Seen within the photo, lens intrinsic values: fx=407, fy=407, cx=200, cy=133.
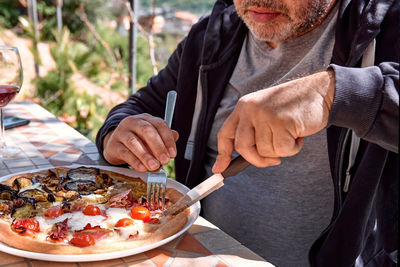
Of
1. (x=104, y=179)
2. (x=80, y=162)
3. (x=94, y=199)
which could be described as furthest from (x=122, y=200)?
(x=80, y=162)

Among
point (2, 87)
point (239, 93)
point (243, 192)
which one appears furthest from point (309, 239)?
point (2, 87)

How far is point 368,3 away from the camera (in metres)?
1.60

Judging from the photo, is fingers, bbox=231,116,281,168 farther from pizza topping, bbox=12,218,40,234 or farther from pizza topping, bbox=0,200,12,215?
pizza topping, bbox=0,200,12,215

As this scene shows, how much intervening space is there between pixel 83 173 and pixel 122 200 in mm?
284

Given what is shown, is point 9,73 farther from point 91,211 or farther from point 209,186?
point 209,186

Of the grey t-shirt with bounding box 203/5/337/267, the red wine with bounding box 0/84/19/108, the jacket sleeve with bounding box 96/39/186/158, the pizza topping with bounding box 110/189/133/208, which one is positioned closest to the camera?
the pizza topping with bounding box 110/189/133/208

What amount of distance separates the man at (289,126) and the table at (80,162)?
0.64ft

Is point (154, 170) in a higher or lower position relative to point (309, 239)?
higher

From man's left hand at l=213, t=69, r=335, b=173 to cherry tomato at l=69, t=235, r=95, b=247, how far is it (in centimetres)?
45

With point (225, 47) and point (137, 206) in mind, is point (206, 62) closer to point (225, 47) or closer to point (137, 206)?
point (225, 47)

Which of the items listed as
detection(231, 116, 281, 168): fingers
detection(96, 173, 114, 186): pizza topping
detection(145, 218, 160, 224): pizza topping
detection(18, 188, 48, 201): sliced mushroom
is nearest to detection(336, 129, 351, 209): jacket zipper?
detection(231, 116, 281, 168): fingers

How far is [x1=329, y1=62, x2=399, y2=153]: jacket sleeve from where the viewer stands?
1.07 meters

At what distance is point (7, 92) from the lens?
166 cm

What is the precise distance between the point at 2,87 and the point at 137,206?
32.0 inches
